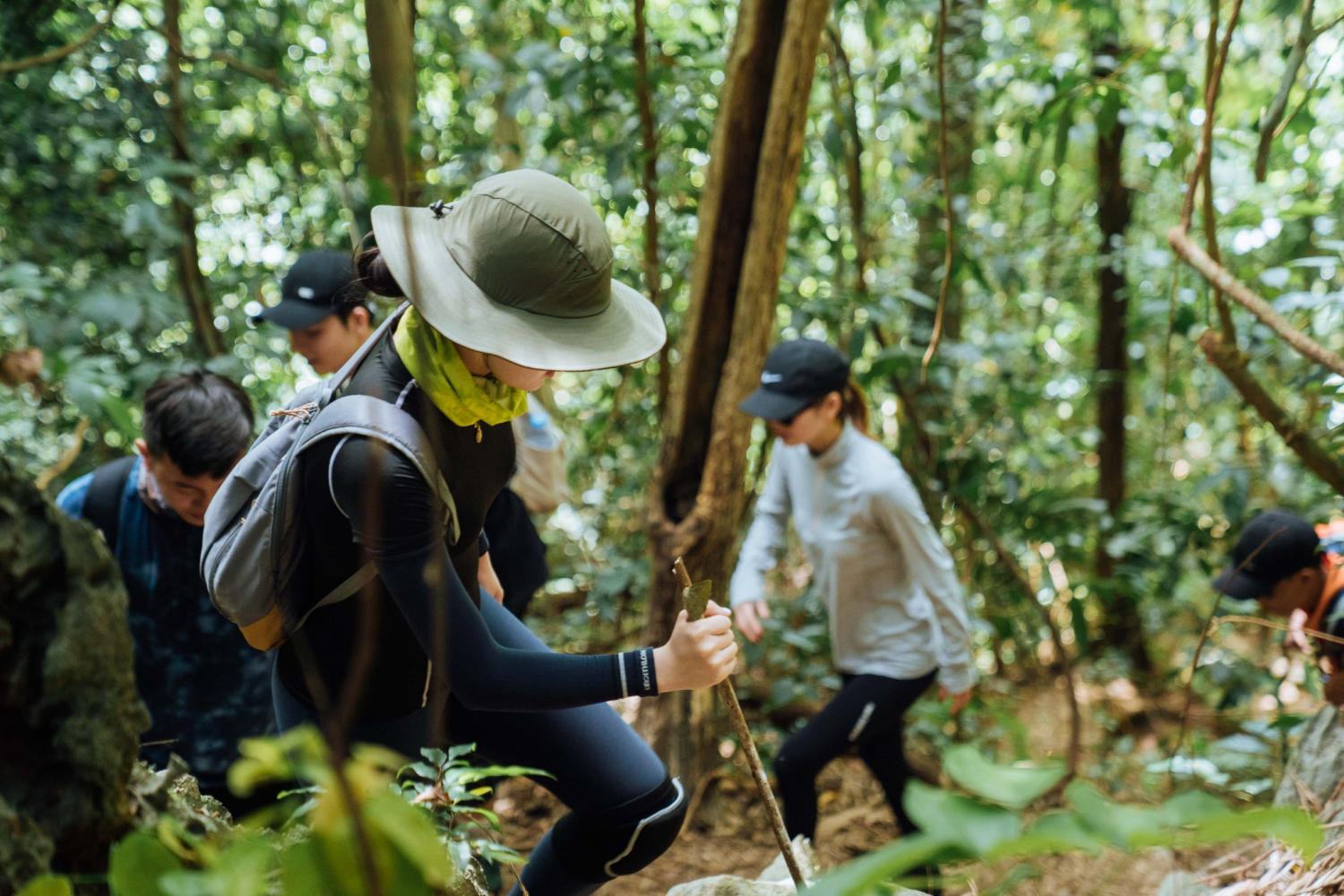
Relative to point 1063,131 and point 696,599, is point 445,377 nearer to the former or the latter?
point 696,599

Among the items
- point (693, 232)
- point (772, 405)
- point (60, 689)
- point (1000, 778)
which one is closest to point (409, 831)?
point (1000, 778)

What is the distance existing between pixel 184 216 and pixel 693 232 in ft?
7.98

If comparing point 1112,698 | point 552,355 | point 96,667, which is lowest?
point 1112,698

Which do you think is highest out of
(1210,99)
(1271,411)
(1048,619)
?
(1210,99)

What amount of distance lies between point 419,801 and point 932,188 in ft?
14.0

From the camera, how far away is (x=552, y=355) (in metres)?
1.58

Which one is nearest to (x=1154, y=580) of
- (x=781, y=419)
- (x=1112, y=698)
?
(x=1112, y=698)

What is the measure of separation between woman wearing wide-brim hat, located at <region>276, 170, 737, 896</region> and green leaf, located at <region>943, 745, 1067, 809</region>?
0.85 m

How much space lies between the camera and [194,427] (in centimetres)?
225

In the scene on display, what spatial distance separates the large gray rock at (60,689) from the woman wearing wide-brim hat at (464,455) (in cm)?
28

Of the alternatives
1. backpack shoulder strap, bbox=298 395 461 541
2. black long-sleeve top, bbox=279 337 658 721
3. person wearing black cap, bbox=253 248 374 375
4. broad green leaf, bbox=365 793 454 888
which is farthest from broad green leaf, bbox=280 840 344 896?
person wearing black cap, bbox=253 248 374 375

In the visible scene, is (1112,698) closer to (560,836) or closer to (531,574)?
(531,574)

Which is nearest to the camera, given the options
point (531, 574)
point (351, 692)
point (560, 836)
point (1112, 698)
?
point (351, 692)

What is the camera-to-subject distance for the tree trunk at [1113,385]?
566 cm
